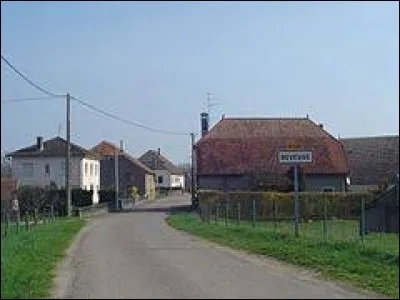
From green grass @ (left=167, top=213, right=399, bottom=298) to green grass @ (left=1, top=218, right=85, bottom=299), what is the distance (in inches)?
208

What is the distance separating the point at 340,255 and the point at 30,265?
7.11 metres

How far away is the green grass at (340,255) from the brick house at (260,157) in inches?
1515

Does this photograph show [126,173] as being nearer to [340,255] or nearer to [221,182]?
[221,182]

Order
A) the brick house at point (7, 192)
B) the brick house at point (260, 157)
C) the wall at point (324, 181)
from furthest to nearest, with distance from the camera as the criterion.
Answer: the wall at point (324, 181) → the brick house at point (260, 157) → the brick house at point (7, 192)

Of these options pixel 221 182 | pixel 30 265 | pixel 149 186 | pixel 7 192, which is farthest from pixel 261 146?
pixel 7 192

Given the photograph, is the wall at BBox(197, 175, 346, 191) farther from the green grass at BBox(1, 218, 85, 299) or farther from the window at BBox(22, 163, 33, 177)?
the green grass at BBox(1, 218, 85, 299)

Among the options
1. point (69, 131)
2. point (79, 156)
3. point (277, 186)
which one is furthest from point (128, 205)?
point (69, 131)

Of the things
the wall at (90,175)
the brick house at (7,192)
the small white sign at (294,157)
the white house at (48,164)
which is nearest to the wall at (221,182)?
the wall at (90,175)

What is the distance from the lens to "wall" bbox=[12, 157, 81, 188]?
84250 mm

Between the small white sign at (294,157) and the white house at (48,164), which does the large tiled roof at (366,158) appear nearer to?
the white house at (48,164)

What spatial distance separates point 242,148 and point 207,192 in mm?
12352

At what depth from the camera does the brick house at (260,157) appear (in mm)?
66750

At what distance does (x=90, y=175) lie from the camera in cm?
9075

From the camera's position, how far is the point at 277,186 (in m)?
61.7
